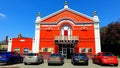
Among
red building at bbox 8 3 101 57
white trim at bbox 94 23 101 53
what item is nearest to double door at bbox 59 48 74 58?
red building at bbox 8 3 101 57

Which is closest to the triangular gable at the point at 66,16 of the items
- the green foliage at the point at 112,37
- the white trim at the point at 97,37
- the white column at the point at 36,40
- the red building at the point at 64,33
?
the red building at the point at 64,33

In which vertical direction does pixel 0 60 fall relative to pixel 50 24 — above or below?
below

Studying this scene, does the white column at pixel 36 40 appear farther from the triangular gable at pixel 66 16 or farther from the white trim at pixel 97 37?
the white trim at pixel 97 37

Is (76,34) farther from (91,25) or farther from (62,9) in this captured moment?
(62,9)

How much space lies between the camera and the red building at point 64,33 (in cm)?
3281

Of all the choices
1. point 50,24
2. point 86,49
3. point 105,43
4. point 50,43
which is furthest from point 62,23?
point 105,43

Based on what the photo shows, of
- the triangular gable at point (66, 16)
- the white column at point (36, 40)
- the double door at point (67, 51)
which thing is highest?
the triangular gable at point (66, 16)

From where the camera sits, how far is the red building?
108 feet

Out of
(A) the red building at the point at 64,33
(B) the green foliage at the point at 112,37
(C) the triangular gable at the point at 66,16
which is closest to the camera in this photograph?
(A) the red building at the point at 64,33

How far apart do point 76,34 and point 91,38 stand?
10.1 ft

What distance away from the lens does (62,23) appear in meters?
33.8

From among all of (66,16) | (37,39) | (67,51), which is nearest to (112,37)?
(67,51)

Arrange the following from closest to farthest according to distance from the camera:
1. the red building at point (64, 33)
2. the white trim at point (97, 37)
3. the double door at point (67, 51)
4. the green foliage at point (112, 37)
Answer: the white trim at point (97, 37) → the red building at point (64, 33) → the double door at point (67, 51) → the green foliage at point (112, 37)

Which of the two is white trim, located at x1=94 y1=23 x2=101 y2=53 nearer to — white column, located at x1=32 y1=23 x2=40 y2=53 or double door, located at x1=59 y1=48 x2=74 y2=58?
double door, located at x1=59 y1=48 x2=74 y2=58
